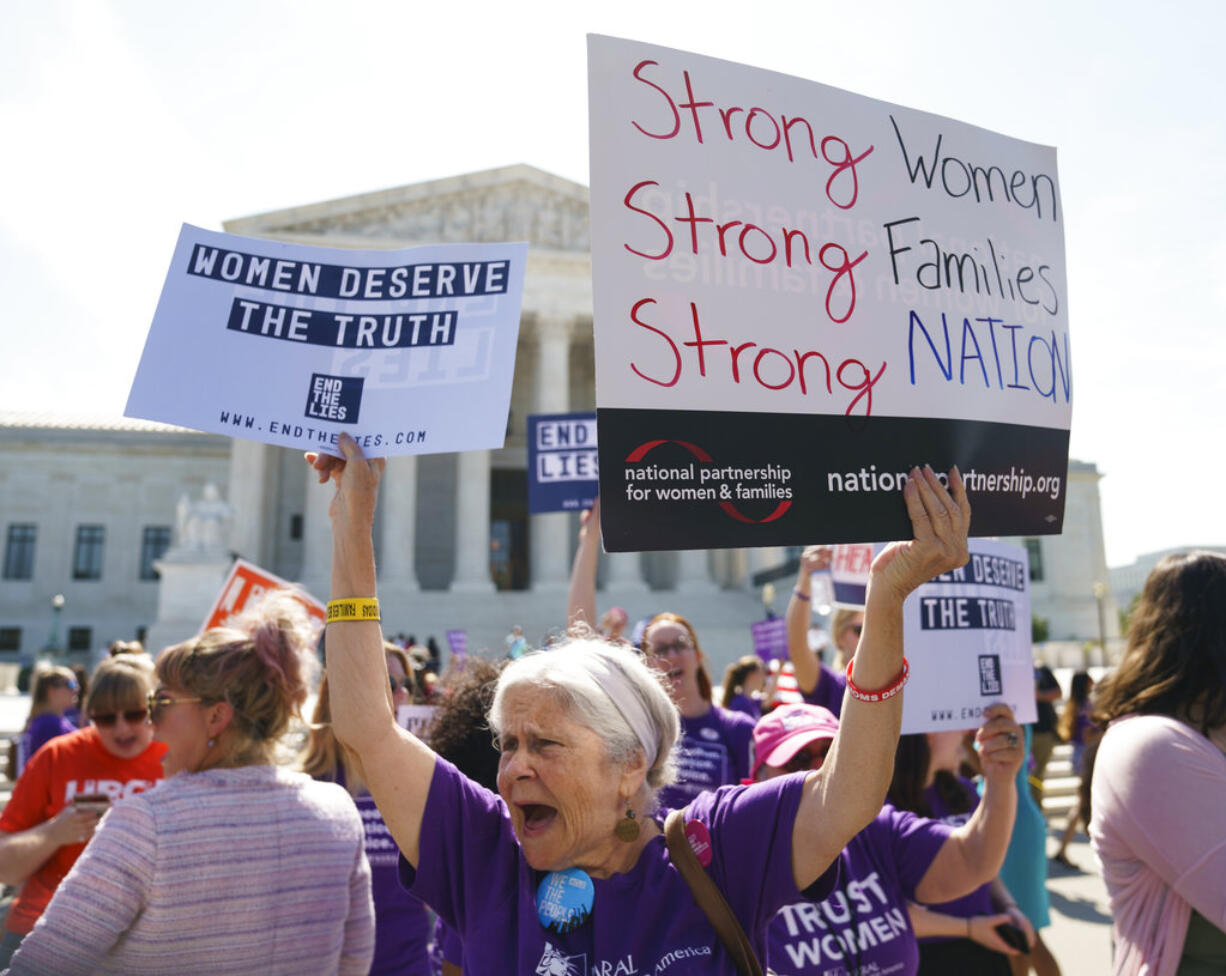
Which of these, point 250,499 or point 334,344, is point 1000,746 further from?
point 250,499

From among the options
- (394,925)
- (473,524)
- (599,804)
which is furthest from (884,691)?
(473,524)

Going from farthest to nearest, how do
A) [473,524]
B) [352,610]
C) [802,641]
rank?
[473,524] → [802,641] → [352,610]

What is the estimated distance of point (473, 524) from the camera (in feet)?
110

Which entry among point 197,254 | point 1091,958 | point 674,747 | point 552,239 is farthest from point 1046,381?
point 552,239

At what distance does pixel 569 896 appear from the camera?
6.45 ft

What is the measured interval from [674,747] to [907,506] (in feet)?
2.60

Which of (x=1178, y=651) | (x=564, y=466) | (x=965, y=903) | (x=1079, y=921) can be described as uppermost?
(x=564, y=466)

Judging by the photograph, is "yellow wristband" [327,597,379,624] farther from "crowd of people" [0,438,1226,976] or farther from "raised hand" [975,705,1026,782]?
"raised hand" [975,705,1026,782]

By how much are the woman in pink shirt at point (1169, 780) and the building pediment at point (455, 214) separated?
107 ft

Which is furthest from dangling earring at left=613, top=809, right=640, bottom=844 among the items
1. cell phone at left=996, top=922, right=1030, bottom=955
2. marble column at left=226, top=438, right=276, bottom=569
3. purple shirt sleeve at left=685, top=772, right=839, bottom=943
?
marble column at left=226, top=438, right=276, bottom=569

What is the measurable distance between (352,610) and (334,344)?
876 millimetres

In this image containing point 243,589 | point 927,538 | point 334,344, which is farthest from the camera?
point 243,589

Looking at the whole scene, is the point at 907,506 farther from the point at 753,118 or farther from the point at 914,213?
the point at 753,118

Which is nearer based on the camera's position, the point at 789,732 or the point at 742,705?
the point at 789,732
